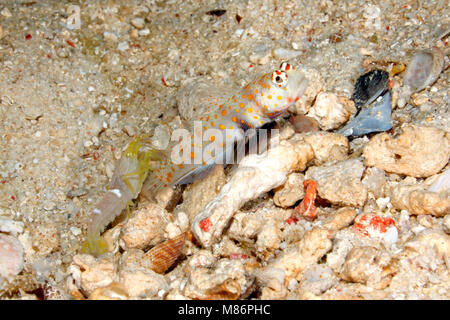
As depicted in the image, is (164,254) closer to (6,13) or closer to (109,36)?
(109,36)

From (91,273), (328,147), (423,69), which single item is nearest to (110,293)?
(91,273)

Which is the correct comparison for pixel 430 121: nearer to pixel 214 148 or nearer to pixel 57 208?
pixel 214 148

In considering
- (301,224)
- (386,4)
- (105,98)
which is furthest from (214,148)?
(386,4)

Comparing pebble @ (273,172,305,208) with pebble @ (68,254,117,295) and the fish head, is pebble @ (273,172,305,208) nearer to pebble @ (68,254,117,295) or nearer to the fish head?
the fish head

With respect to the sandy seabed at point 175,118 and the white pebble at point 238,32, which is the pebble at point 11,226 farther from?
the white pebble at point 238,32

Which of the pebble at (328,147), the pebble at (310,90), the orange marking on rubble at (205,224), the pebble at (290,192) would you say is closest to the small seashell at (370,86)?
the pebble at (310,90)

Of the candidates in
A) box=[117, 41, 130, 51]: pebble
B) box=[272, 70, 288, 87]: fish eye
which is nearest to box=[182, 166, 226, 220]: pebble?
box=[272, 70, 288, 87]: fish eye
